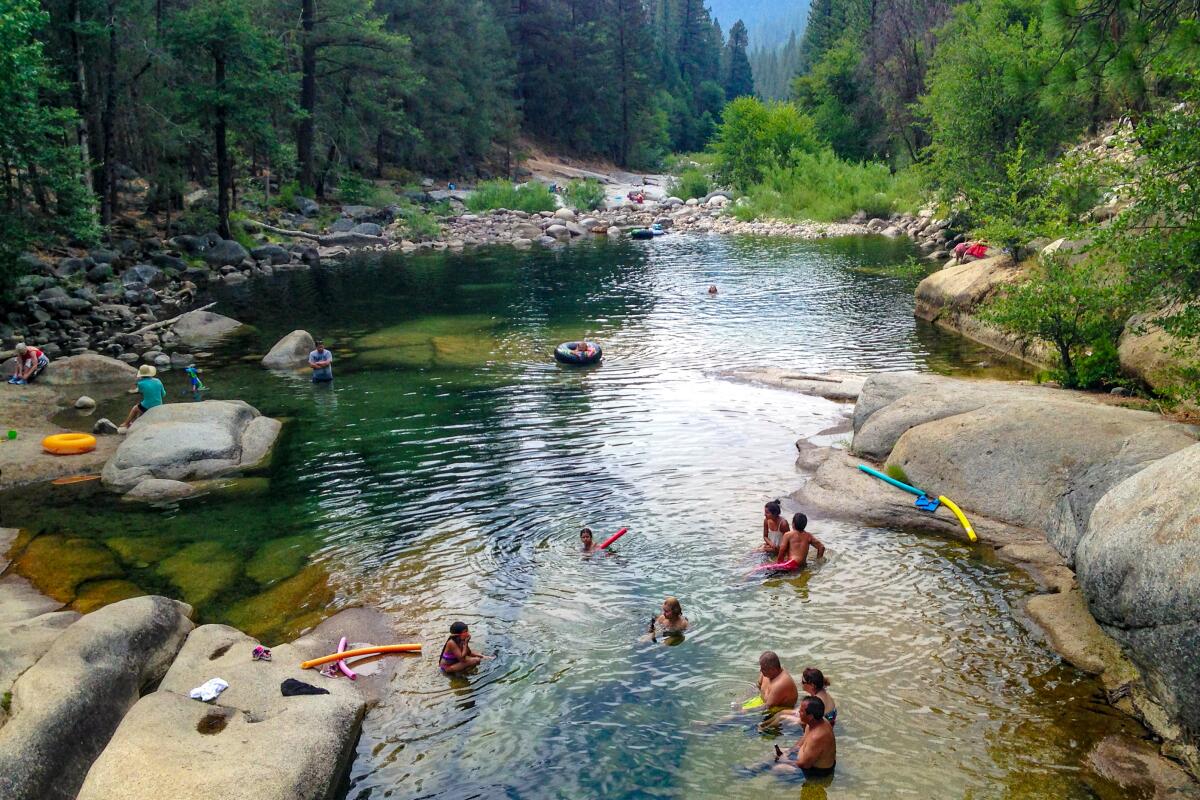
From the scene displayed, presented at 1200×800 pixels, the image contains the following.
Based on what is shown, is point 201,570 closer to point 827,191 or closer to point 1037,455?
point 1037,455

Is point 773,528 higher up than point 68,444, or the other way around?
point 773,528

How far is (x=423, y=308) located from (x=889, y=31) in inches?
1852

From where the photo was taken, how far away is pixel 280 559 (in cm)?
1394

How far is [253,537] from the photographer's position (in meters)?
14.8

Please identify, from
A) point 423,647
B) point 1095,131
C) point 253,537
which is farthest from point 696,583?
point 1095,131

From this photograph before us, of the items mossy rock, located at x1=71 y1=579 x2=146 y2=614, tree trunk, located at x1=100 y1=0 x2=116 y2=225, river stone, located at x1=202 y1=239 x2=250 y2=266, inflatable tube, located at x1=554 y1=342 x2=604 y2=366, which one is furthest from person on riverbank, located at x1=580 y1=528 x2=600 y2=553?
river stone, located at x1=202 y1=239 x2=250 y2=266

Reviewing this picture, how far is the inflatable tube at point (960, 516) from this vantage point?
44.8 feet

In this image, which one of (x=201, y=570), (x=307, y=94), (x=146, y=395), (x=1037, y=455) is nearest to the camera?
(x=201, y=570)

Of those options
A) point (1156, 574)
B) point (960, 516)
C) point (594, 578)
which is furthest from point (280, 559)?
point (1156, 574)

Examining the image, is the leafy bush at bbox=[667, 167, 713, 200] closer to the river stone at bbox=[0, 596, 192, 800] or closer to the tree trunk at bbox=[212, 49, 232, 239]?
the tree trunk at bbox=[212, 49, 232, 239]

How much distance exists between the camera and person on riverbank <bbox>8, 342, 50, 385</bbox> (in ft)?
77.4

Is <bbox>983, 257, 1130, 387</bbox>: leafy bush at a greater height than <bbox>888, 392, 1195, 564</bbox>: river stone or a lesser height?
greater

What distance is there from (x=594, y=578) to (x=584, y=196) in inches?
2377

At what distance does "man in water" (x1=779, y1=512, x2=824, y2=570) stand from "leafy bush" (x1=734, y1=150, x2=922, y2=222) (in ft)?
160
